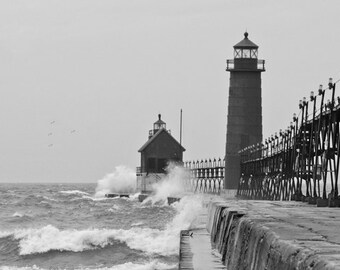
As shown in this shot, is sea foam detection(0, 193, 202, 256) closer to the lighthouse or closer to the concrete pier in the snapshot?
the concrete pier

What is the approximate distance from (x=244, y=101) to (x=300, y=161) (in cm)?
3178

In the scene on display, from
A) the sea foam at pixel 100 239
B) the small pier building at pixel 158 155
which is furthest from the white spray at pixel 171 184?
the sea foam at pixel 100 239

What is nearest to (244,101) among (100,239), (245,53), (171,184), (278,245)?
(245,53)

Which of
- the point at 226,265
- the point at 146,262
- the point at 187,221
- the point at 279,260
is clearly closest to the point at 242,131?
the point at 187,221

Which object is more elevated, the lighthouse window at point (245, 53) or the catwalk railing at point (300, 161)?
the lighthouse window at point (245, 53)

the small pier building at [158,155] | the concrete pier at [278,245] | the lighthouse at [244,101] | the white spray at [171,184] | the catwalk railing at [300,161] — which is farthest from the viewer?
the small pier building at [158,155]

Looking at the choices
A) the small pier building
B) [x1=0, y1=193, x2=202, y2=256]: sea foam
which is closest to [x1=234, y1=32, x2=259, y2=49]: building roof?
the small pier building

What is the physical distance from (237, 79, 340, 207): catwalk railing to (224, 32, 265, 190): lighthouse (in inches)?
47.6

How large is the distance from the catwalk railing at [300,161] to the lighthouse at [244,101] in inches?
47.6

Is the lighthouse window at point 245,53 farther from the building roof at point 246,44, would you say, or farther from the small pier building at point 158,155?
the small pier building at point 158,155

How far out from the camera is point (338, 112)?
1115 inches

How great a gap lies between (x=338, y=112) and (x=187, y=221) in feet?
43.8

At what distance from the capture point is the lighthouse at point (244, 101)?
72.6m

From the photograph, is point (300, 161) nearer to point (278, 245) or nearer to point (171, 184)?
point (278, 245)
